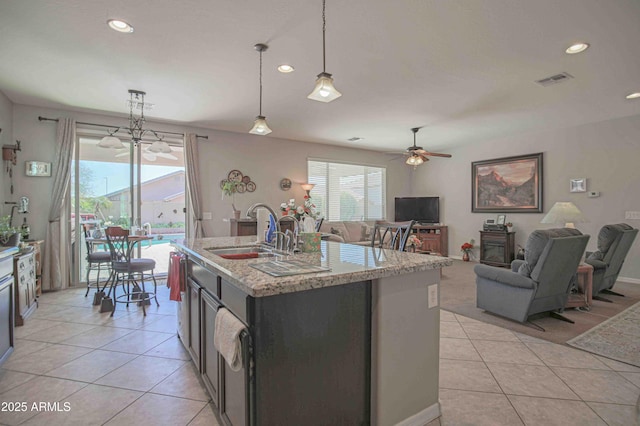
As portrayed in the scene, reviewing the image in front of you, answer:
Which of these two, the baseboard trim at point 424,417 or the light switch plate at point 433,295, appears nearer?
the baseboard trim at point 424,417

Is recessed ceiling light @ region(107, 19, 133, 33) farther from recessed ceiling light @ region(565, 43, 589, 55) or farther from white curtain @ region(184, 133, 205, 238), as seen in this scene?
recessed ceiling light @ region(565, 43, 589, 55)

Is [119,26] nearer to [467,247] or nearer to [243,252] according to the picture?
[243,252]

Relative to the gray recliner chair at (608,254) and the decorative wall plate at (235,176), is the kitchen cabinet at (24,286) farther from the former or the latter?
the gray recliner chair at (608,254)

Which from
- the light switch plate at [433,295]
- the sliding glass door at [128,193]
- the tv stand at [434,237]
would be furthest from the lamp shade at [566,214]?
the sliding glass door at [128,193]

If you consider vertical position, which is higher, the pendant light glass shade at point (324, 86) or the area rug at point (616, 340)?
the pendant light glass shade at point (324, 86)

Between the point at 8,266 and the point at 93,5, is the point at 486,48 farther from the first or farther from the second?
the point at 8,266

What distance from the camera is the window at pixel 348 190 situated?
24.4 feet

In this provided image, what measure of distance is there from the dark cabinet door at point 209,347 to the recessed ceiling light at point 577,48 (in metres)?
3.84

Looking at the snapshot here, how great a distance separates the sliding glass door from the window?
296 centimetres

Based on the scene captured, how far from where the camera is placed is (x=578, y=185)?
18.7 ft

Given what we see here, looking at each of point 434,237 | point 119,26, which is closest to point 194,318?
point 119,26

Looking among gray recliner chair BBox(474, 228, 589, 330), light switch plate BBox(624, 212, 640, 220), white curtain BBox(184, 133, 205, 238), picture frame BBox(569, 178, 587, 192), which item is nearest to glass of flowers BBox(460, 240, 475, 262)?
picture frame BBox(569, 178, 587, 192)

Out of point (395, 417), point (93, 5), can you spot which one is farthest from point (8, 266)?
point (395, 417)

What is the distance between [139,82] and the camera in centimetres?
377
